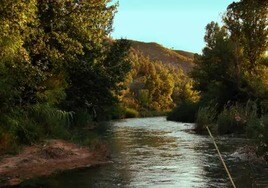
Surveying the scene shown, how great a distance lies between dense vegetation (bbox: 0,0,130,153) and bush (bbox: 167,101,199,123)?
24.0 metres

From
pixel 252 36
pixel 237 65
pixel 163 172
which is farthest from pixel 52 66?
pixel 252 36

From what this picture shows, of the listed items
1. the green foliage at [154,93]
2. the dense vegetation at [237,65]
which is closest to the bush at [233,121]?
the dense vegetation at [237,65]

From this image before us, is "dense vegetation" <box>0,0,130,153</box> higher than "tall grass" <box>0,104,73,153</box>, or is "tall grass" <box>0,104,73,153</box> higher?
"dense vegetation" <box>0,0,130,153</box>

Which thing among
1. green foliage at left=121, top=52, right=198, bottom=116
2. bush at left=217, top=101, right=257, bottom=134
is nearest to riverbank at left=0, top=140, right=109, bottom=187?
bush at left=217, top=101, right=257, bottom=134

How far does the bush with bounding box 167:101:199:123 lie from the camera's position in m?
61.3

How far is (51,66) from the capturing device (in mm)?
31109

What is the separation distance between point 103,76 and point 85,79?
1473 mm

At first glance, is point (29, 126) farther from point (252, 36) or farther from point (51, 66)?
point (252, 36)

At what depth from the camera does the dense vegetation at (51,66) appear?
2122 cm

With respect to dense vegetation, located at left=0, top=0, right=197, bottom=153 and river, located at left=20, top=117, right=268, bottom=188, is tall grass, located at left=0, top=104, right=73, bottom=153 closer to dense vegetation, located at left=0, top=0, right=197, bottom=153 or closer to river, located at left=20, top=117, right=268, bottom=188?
dense vegetation, located at left=0, top=0, right=197, bottom=153

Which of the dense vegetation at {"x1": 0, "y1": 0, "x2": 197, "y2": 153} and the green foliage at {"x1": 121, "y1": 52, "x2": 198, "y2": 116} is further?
the green foliage at {"x1": 121, "y1": 52, "x2": 198, "y2": 116}

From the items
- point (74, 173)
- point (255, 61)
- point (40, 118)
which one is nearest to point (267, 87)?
point (255, 61)

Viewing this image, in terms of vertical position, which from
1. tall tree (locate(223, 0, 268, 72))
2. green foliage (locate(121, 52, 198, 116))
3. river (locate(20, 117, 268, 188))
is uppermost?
tall tree (locate(223, 0, 268, 72))

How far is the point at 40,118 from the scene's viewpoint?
24734 mm
